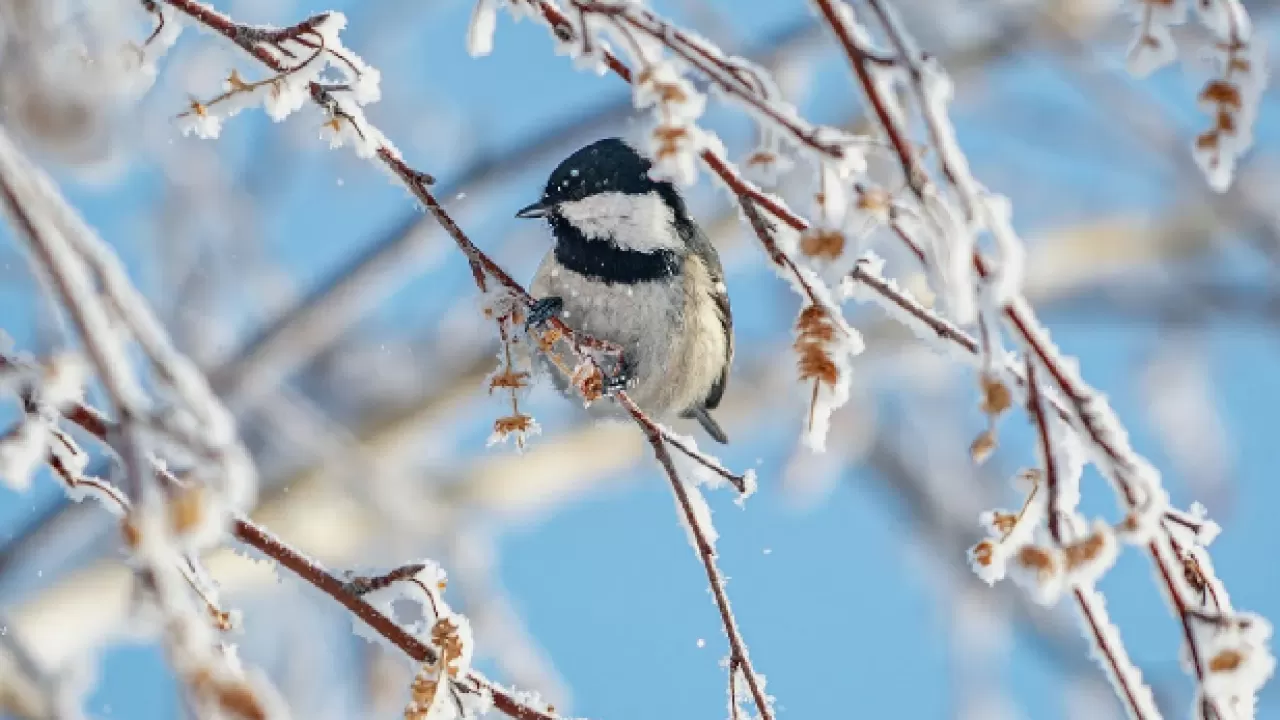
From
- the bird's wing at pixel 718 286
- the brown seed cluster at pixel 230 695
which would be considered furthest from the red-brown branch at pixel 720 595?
the bird's wing at pixel 718 286

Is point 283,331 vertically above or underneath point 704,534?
above

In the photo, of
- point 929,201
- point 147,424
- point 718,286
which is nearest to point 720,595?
point 929,201

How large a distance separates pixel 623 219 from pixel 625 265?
0.27ft

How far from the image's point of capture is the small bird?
2.26 meters

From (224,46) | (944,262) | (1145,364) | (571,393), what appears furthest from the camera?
(1145,364)

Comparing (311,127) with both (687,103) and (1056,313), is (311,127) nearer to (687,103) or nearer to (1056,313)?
(687,103)

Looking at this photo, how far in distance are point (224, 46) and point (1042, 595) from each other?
0.86m

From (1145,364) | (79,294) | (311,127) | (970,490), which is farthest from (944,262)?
(1145,364)

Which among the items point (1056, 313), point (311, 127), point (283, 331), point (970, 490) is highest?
point (1056, 313)

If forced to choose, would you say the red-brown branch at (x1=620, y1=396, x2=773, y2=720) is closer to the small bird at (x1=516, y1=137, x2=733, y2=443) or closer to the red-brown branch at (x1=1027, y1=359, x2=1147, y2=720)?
the red-brown branch at (x1=1027, y1=359, x2=1147, y2=720)

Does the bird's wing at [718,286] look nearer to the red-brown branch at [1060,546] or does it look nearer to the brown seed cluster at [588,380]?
the brown seed cluster at [588,380]

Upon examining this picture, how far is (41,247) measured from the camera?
0.57m

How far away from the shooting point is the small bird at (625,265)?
226cm

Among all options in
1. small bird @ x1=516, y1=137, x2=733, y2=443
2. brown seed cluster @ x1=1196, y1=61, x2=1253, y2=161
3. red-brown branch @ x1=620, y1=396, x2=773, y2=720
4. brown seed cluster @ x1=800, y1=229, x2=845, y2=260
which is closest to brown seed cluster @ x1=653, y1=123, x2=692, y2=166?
brown seed cluster @ x1=800, y1=229, x2=845, y2=260
